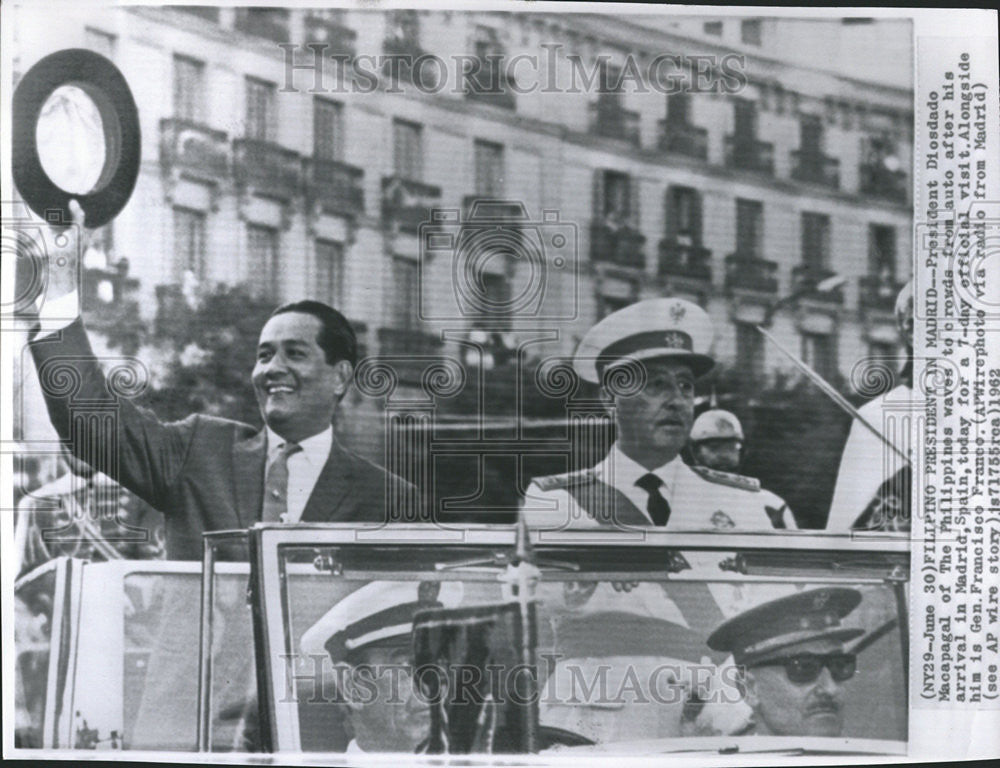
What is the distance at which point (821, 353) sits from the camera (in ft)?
4.52

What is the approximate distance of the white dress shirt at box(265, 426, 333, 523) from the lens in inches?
54.1

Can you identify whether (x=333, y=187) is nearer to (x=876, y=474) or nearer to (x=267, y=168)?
(x=267, y=168)

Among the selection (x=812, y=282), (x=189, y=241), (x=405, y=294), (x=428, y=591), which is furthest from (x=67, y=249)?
(x=812, y=282)

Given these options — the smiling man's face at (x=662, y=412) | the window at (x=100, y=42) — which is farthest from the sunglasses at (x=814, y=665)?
the window at (x=100, y=42)

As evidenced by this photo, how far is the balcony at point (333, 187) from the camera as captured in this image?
1.37m

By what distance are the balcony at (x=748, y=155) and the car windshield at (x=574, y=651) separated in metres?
0.62

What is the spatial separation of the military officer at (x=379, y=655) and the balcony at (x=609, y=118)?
0.76 meters

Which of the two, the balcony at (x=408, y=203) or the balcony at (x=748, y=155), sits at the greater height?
the balcony at (x=748, y=155)

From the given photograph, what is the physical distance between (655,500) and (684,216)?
457 millimetres

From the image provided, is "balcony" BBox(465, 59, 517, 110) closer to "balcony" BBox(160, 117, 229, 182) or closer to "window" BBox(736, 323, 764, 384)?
"balcony" BBox(160, 117, 229, 182)

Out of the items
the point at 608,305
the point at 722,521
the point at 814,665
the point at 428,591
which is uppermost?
the point at 608,305

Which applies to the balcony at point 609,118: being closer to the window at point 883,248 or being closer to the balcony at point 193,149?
the window at point 883,248

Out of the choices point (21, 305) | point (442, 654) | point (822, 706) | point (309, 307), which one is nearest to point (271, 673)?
point (442, 654)
